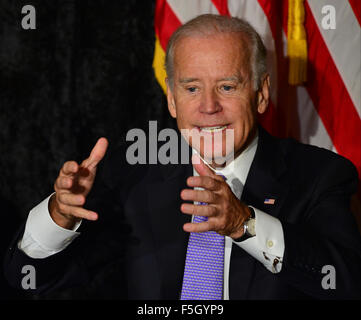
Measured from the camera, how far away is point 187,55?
1924 mm

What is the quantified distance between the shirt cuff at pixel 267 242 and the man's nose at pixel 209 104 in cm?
44

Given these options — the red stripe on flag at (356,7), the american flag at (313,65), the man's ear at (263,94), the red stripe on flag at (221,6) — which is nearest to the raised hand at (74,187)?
the man's ear at (263,94)

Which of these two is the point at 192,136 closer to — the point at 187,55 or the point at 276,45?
the point at 187,55

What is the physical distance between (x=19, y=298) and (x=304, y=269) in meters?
1.50

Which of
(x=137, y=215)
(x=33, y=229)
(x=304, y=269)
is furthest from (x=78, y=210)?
(x=304, y=269)

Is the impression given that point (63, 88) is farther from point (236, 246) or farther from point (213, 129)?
point (236, 246)

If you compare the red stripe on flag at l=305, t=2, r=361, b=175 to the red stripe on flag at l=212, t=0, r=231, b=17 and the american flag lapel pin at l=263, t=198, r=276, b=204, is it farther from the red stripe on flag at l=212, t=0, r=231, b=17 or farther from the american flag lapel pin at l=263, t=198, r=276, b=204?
the american flag lapel pin at l=263, t=198, r=276, b=204

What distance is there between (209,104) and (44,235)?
63 centimetres

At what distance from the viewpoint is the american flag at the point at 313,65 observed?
2490 mm

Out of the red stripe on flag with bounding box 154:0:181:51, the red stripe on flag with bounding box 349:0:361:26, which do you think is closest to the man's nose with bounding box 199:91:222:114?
the red stripe on flag with bounding box 154:0:181:51

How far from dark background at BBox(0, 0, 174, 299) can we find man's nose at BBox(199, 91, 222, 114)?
0.82m

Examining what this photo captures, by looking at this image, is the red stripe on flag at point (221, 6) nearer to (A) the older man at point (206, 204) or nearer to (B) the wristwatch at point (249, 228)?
(A) the older man at point (206, 204)

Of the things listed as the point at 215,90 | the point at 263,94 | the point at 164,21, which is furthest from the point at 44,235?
the point at 164,21

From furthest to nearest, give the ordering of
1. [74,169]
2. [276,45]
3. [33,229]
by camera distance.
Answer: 1. [276,45]
2. [33,229]
3. [74,169]
